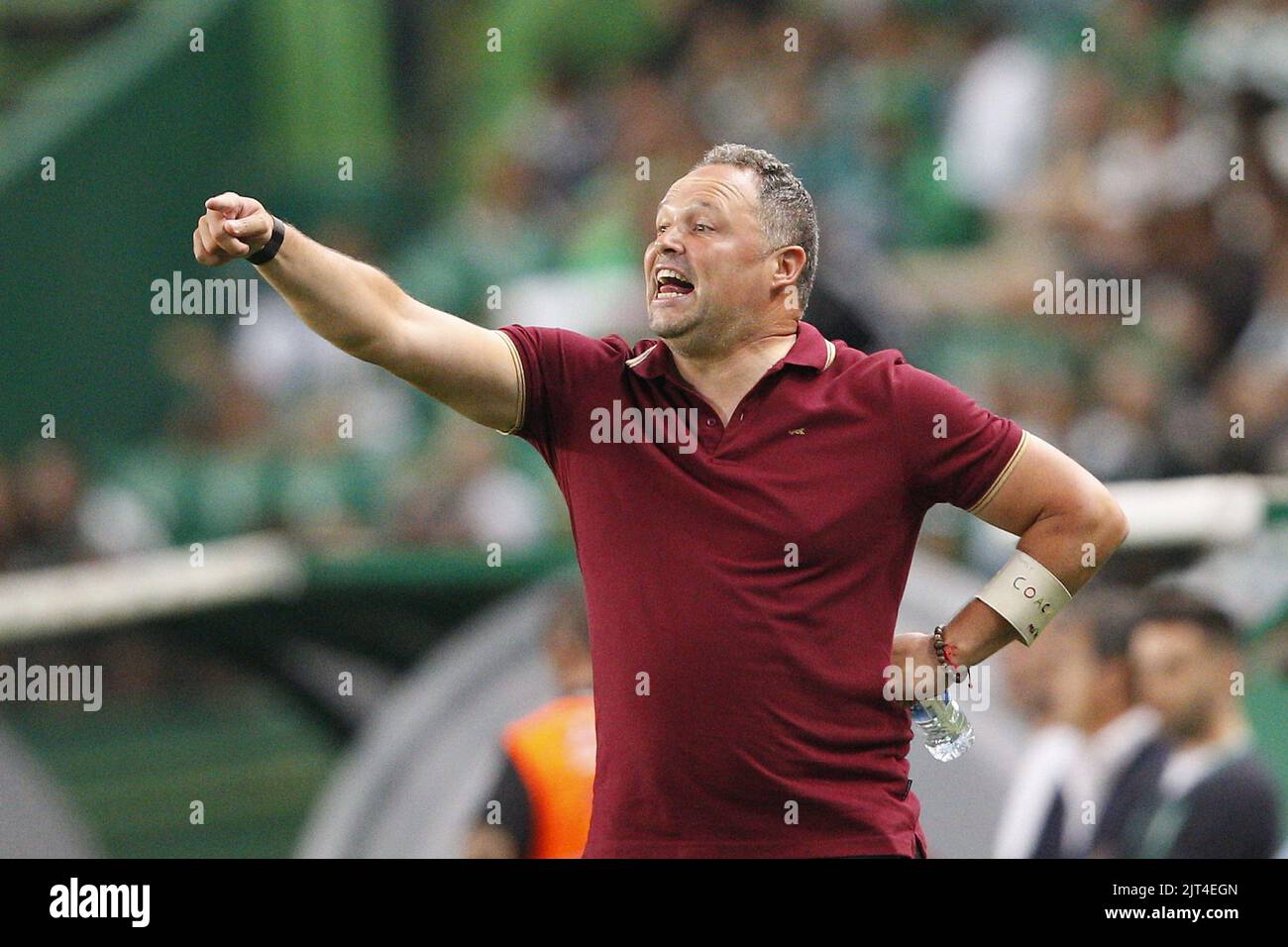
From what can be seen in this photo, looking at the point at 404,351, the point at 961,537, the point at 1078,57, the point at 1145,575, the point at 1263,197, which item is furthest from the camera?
the point at 1078,57

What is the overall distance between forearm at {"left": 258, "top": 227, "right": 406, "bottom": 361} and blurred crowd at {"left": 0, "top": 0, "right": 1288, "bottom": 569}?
14.6ft

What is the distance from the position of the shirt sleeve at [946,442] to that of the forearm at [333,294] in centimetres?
98

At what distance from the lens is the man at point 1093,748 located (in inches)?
237

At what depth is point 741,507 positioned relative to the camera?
3.74m

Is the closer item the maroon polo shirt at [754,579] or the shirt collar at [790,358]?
the maroon polo shirt at [754,579]

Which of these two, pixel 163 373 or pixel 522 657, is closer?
pixel 522 657

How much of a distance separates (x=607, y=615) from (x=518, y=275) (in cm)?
668

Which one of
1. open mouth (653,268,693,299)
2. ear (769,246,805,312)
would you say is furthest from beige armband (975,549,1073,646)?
open mouth (653,268,693,299)

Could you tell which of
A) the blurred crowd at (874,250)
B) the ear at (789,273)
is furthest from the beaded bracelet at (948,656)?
the blurred crowd at (874,250)

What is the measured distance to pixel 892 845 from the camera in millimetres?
3715

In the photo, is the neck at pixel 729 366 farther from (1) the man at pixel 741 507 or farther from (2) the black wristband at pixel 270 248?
(2) the black wristband at pixel 270 248
